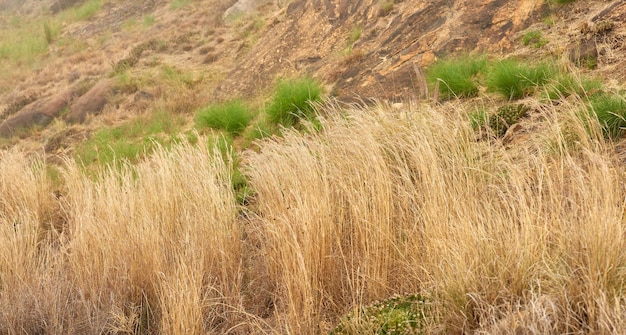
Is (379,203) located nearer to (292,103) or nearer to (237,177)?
(237,177)

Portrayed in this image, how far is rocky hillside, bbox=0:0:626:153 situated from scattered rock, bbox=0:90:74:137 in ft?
0.10

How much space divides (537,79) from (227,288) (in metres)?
3.55

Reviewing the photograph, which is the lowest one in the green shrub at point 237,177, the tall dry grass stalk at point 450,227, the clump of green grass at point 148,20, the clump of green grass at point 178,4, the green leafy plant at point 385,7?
the green shrub at point 237,177

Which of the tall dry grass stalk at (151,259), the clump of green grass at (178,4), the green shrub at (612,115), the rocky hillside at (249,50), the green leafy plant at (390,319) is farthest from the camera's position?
the clump of green grass at (178,4)

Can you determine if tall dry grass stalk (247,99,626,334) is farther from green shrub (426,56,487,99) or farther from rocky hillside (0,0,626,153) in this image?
rocky hillside (0,0,626,153)

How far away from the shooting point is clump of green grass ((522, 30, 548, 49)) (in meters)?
6.41

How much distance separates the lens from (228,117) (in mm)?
8039

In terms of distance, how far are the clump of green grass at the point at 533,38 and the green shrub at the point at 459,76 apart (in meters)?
0.53

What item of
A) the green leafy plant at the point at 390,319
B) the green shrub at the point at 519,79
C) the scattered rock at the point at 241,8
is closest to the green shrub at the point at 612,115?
the green shrub at the point at 519,79

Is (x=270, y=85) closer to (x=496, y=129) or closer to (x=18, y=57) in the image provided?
(x=496, y=129)

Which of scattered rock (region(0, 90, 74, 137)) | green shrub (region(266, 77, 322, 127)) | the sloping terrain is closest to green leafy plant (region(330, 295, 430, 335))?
the sloping terrain

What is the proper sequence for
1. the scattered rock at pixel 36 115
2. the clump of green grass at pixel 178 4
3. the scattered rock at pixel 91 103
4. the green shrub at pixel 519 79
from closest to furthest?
the green shrub at pixel 519 79
the scattered rock at pixel 91 103
the scattered rock at pixel 36 115
the clump of green grass at pixel 178 4

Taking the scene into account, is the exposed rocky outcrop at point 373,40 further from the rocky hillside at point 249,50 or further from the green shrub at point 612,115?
the green shrub at point 612,115

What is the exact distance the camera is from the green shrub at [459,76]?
614cm
